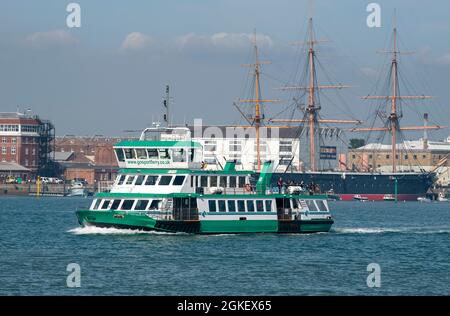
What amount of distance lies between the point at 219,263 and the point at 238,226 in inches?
492

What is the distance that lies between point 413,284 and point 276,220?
19552mm

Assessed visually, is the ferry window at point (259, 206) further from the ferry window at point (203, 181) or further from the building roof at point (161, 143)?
the building roof at point (161, 143)

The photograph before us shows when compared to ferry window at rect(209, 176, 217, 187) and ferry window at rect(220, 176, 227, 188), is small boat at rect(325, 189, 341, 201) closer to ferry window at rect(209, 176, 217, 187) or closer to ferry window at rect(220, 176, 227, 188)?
ferry window at rect(220, 176, 227, 188)

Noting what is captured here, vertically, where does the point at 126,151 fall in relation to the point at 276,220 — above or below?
above

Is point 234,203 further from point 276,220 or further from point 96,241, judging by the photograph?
point 96,241

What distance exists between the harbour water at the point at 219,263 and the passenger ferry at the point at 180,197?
2.86 ft

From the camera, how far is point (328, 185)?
186250 millimetres

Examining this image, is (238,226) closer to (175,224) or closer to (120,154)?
(175,224)

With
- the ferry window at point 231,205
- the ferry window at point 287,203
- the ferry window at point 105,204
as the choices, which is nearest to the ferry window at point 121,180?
the ferry window at point 105,204

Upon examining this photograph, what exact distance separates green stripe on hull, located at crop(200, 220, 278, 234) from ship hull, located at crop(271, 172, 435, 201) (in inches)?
Answer: 4994

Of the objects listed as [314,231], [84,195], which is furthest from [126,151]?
[84,195]

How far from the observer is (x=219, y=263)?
44.8m

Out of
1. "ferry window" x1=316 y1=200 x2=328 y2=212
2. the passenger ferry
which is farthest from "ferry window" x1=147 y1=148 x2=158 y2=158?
"ferry window" x1=316 y1=200 x2=328 y2=212

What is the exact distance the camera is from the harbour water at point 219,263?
3753 cm
